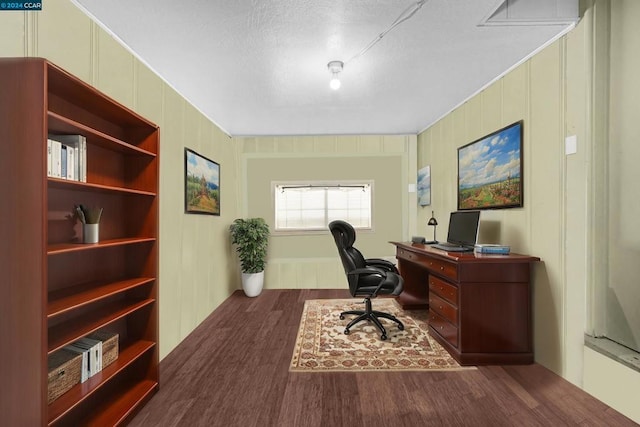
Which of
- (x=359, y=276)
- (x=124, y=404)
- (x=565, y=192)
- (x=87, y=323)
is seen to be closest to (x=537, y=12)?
(x=565, y=192)

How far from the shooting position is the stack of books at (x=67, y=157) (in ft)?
4.51

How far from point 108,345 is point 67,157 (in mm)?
1187

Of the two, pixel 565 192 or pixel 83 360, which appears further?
pixel 565 192

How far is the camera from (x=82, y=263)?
68.9 inches

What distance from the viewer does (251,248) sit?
4.46 m

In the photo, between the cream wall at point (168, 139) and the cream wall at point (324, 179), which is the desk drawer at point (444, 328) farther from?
the cream wall at point (168, 139)

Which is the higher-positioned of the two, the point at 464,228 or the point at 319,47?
the point at 319,47

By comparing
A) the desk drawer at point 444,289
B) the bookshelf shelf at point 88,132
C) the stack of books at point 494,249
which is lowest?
the desk drawer at point 444,289

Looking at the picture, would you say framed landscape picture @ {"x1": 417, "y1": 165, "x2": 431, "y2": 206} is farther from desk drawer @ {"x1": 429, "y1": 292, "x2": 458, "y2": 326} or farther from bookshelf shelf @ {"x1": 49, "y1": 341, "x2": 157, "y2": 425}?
bookshelf shelf @ {"x1": 49, "y1": 341, "x2": 157, "y2": 425}

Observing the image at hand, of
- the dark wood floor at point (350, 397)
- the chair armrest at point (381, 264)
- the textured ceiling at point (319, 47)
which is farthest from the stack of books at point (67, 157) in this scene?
the chair armrest at point (381, 264)

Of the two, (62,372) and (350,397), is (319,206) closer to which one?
(350,397)

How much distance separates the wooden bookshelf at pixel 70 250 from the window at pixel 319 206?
9.89 ft

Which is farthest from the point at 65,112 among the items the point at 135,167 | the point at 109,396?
the point at 109,396

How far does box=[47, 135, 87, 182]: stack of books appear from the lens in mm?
1375
